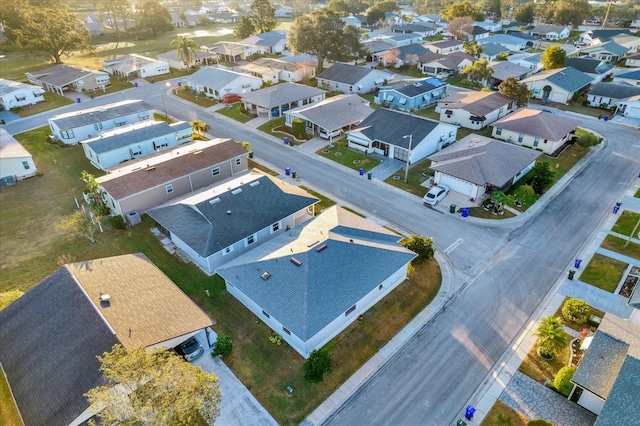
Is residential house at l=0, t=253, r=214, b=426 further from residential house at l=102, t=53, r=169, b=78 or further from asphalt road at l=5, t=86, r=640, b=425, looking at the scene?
residential house at l=102, t=53, r=169, b=78

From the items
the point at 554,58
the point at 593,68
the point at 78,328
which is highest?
the point at 554,58

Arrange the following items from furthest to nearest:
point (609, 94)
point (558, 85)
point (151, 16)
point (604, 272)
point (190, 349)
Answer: point (151, 16)
point (558, 85)
point (609, 94)
point (604, 272)
point (190, 349)

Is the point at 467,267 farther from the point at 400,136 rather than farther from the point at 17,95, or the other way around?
the point at 17,95

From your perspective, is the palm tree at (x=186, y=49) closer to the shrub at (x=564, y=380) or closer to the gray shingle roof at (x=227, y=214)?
the gray shingle roof at (x=227, y=214)

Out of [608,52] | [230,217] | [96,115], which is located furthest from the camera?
[608,52]

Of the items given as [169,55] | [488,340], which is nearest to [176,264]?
[488,340]

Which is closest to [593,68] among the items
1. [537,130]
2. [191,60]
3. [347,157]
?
[537,130]

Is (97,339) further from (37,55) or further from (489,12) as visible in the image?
(489,12)

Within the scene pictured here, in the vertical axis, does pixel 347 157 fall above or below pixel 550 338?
below
